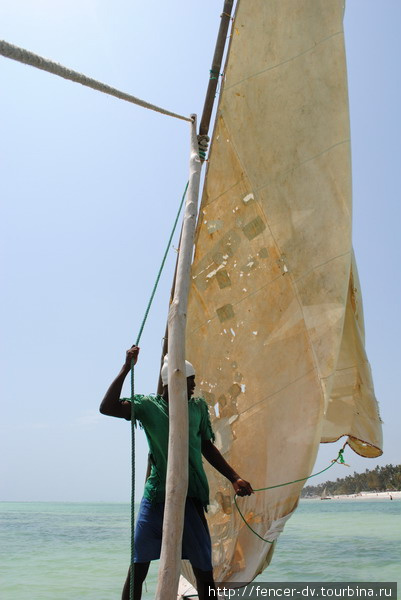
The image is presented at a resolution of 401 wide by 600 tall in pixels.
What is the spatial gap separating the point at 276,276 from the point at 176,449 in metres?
2.19

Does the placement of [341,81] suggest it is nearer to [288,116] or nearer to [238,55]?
[288,116]

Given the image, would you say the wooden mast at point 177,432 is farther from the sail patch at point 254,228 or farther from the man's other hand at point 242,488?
the sail patch at point 254,228

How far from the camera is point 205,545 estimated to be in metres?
2.53

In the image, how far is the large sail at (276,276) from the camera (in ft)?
11.6

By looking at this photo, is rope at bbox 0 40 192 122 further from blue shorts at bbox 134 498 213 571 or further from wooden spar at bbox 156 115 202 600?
blue shorts at bbox 134 498 213 571

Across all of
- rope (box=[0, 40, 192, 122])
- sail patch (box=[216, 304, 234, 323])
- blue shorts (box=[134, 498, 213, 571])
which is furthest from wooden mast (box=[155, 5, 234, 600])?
sail patch (box=[216, 304, 234, 323])

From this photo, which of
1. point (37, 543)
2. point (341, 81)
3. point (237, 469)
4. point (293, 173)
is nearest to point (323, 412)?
point (237, 469)

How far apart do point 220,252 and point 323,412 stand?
125cm

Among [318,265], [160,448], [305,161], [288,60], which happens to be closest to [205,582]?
[160,448]

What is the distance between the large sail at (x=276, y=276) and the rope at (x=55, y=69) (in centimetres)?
166

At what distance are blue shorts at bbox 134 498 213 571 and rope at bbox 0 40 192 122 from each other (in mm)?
1775

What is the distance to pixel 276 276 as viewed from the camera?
12.3 ft

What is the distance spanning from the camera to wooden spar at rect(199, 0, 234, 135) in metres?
3.73

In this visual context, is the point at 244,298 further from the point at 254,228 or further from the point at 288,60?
the point at 288,60
